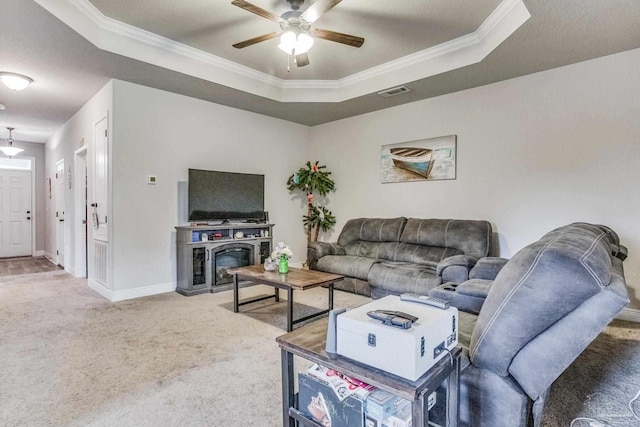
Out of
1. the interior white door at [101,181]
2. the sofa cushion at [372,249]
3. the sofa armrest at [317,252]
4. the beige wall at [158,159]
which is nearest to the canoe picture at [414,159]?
the sofa cushion at [372,249]

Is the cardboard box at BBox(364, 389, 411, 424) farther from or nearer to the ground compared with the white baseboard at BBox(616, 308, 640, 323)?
farther from the ground

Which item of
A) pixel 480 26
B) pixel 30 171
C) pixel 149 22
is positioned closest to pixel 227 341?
pixel 149 22

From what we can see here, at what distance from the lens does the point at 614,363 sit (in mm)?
2412

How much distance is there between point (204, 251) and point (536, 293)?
3.89 metres

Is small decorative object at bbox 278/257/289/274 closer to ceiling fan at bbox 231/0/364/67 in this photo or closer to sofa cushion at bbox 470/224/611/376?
ceiling fan at bbox 231/0/364/67

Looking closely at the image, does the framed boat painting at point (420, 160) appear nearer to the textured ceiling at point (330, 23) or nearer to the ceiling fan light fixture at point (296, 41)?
the textured ceiling at point (330, 23)

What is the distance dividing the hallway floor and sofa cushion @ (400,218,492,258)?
6.31m

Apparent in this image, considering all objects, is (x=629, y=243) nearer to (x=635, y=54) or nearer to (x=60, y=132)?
(x=635, y=54)

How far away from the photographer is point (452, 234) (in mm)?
4129

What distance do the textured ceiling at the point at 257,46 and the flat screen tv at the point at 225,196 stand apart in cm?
109

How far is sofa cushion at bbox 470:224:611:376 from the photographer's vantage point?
1149 mm

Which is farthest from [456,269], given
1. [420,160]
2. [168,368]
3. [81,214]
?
[81,214]

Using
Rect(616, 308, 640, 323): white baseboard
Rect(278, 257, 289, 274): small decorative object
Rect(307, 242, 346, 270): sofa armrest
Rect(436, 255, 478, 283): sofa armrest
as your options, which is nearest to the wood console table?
Rect(278, 257, 289, 274): small decorative object

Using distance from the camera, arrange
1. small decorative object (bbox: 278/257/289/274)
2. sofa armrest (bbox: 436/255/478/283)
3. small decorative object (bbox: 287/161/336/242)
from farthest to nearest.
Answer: small decorative object (bbox: 287/161/336/242)
small decorative object (bbox: 278/257/289/274)
sofa armrest (bbox: 436/255/478/283)
